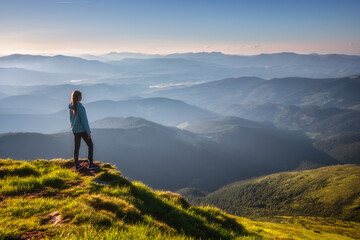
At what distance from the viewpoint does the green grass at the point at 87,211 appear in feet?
15.1

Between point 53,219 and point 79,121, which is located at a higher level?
point 79,121

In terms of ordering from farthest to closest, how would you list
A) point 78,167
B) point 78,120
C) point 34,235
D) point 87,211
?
point 78,120 < point 78,167 < point 87,211 < point 34,235

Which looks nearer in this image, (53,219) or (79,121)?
(53,219)

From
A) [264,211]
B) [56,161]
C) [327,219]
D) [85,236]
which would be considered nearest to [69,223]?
[85,236]

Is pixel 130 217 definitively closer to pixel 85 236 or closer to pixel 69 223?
pixel 69 223

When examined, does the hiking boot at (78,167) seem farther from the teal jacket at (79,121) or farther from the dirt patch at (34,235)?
the dirt patch at (34,235)

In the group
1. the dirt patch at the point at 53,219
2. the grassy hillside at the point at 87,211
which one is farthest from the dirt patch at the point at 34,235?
the dirt patch at the point at 53,219

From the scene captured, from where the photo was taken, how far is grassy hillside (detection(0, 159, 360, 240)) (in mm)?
4613

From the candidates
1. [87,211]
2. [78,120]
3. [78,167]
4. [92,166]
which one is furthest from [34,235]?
[78,120]

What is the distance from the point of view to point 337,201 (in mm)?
188125

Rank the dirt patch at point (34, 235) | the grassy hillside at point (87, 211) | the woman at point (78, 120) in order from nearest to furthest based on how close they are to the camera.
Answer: the dirt patch at point (34, 235) → the grassy hillside at point (87, 211) → the woman at point (78, 120)

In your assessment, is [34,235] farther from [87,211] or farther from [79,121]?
[79,121]

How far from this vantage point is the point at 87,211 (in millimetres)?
5746

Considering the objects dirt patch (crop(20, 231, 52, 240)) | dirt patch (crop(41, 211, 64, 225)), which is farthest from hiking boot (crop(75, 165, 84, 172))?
dirt patch (crop(20, 231, 52, 240))
